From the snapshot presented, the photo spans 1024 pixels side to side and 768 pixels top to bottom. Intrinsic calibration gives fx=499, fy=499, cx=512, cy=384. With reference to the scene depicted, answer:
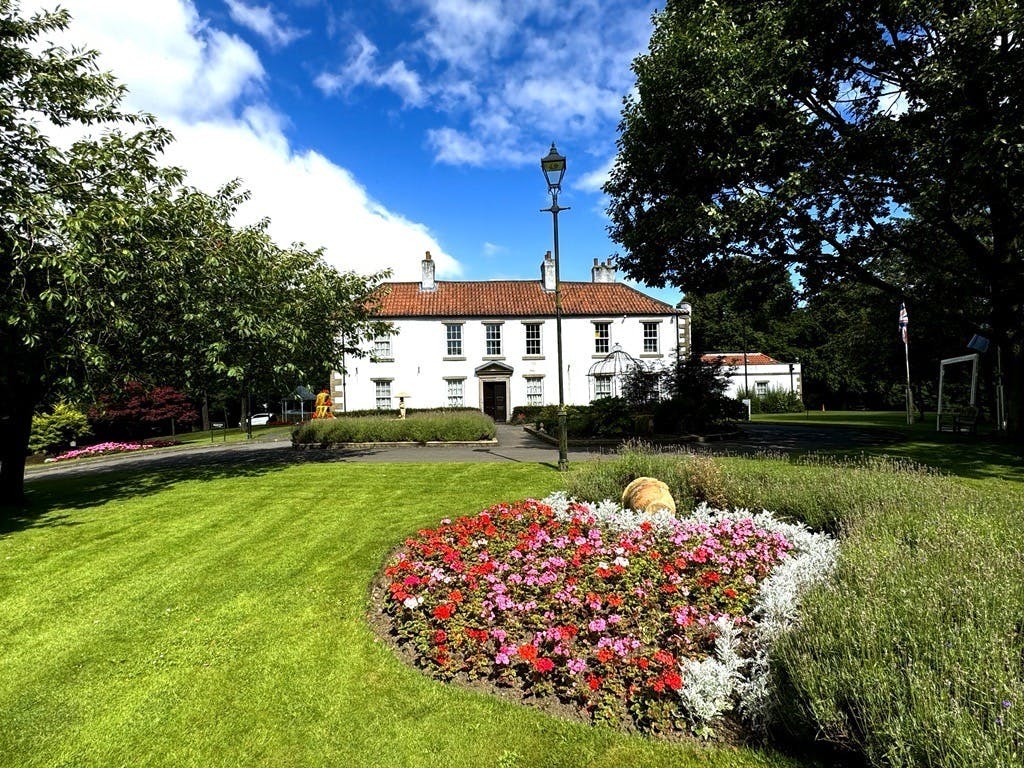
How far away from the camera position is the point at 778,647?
9.77ft

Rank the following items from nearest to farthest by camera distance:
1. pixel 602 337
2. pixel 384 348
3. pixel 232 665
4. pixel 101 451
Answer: pixel 232 665
pixel 101 451
pixel 384 348
pixel 602 337

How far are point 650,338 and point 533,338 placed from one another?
8089mm

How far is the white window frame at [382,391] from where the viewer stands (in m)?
33.5

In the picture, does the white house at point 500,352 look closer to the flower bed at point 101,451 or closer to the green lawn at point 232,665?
the flower bed at point 101,451

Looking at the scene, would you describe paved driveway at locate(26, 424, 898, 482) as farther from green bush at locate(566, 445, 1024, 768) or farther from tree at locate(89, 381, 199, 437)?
tree at locate(89, 381, 199, 437)

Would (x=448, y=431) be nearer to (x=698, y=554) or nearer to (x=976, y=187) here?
(x=698, y=554)

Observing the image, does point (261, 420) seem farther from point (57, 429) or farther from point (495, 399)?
point (495, 399)

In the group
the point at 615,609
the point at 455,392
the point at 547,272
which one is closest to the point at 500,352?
the point at 455,392

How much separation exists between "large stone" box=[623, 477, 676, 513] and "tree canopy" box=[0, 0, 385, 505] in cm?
A: 858

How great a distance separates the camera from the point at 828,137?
11734mm

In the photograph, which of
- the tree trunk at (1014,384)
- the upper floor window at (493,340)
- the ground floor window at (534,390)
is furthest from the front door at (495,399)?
the tree trunk at (1014,384)

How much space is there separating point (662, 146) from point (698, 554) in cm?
1125

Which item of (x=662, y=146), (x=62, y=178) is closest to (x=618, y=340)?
(x=662, y=146)

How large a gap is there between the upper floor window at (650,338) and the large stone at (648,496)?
28.3 metres
